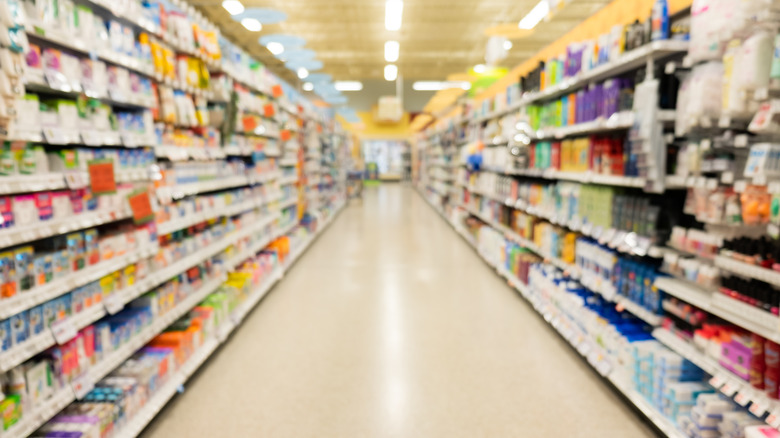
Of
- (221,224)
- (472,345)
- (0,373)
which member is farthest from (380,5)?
(0,373)

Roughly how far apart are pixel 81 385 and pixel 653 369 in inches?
121

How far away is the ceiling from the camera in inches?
407

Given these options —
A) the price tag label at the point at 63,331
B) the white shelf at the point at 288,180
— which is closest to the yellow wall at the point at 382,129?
the white shelf at the point at 288,180

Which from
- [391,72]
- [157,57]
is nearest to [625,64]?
[157,57]

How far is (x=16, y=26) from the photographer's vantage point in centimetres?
191

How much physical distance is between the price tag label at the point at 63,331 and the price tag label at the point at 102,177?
692 mm

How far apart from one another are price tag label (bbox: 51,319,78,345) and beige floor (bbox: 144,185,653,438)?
0.87 meters

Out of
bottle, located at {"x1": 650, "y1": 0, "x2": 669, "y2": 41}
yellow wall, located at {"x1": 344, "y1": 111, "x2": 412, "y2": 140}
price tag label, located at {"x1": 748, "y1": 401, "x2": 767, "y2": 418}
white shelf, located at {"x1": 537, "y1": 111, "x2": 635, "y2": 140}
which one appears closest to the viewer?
price tag label, located at {"x1": 748, "y1": 401, "x2": 767, "y2": 418}

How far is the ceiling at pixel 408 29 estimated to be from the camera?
10.3 m

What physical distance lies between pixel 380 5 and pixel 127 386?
368 inches

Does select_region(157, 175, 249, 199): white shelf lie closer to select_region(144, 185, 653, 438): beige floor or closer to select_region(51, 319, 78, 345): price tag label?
select_region(51, 319, 78, 345): price tag label

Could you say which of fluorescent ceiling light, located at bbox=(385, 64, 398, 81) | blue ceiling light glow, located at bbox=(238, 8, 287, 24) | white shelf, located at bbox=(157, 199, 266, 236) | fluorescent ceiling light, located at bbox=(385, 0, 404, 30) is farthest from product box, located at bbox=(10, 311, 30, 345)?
fluorescent ceiling light, located at bbox=(385, 64, 398, 81)

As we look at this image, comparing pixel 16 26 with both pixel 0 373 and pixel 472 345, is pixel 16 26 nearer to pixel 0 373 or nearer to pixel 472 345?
pixel 0 373

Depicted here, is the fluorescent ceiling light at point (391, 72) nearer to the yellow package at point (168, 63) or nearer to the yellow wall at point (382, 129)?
the yellow wall at point (382, 129)
